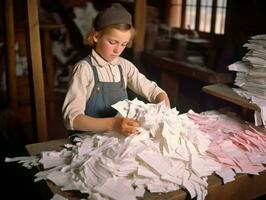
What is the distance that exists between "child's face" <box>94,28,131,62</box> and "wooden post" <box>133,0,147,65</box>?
51.6 inches

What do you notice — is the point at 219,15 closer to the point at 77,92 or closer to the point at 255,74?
the point at 255,74

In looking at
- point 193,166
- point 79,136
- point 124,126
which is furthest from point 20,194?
point 193,166

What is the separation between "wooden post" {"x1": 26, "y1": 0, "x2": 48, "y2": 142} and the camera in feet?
6.32

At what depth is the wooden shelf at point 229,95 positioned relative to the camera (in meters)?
1.99

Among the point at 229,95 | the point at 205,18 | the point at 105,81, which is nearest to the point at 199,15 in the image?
the point at 205,18

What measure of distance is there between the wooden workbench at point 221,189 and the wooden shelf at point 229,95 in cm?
52

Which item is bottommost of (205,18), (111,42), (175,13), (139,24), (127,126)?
(127,126)

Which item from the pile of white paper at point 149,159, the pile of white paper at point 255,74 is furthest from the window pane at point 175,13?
the pile of white paper at point 149,159

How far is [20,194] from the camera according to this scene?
9.63 ft

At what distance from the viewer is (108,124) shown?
1.59 m

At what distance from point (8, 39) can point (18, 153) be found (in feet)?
4.45

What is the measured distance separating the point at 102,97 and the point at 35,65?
19.2 inches

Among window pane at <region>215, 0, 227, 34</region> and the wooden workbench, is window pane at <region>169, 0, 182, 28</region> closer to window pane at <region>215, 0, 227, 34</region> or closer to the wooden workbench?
window pane at <region>215, 0, 227, 34</region>

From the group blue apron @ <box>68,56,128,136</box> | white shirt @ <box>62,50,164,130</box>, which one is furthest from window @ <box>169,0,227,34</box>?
blue apron @ <box>68,56,128,136</box>
